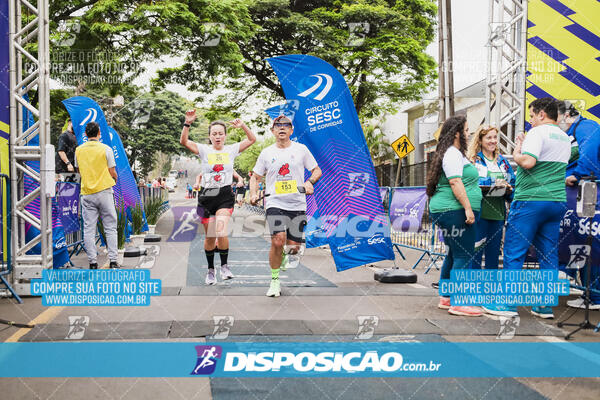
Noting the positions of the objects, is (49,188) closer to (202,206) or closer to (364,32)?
(202,206)

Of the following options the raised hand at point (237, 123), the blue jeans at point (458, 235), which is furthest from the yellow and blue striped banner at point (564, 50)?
the raised hand at point (237, 123)

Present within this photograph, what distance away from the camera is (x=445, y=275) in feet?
19.4

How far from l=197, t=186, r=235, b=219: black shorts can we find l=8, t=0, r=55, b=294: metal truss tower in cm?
179

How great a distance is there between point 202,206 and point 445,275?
10.5ft

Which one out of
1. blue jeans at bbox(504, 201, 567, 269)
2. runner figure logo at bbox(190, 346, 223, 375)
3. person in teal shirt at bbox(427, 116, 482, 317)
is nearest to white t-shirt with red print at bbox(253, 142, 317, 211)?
person in teal shirt at bbox(427, 116, 482, 317)

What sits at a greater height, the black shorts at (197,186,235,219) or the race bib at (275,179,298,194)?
the race bib at (275,179,298,194)

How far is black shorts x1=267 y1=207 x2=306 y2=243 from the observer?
650cm

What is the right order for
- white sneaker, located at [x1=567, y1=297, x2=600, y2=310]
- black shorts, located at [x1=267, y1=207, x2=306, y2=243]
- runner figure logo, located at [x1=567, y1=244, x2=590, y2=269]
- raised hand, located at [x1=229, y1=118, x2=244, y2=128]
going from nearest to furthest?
white sneaker, located at [x1=567, y1=297, x2=600, y2=310] → runner figure logo, located at [x1=567, y1=244, x2=590, y2=269] → black shorts, located at [x1=267, y1=207, x2=306, y2=243] → raised hand, located at [x1=229, y1=118, x2=244, y2=128]

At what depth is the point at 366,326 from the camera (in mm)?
4797

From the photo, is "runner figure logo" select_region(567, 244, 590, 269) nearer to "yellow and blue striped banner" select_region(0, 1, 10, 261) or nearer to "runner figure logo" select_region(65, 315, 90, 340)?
"runner figure logo" select_region(65, 315, 90, 340)

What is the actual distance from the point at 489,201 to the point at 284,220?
2.25m

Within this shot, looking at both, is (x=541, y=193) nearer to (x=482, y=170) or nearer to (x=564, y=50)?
(x=482, y=170)

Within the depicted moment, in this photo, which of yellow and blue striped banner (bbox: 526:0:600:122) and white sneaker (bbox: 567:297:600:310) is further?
yellow and blue striped banner (bbox: 526:0:600:122)

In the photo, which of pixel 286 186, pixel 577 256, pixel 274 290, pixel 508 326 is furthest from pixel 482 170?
pixel 274 290
